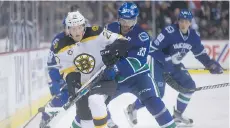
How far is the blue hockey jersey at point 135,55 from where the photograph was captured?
11.4 feet

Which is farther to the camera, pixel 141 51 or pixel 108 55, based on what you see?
pixel 141 51

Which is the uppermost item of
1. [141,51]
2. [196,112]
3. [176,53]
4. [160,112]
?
[141,51]

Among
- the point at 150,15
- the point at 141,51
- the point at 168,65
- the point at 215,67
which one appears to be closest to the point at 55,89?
the point at 168,65

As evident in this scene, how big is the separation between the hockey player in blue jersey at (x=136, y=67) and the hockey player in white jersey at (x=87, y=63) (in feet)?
1.11

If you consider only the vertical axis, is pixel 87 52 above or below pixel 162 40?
above

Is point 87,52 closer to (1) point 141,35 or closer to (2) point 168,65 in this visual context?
(1) point 141,35

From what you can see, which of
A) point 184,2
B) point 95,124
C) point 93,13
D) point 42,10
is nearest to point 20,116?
point 95,124

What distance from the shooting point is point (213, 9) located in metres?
9.77

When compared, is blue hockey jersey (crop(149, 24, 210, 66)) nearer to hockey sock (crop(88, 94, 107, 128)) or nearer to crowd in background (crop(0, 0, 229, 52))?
hockey sock (crop(88, 94, 107, 128))

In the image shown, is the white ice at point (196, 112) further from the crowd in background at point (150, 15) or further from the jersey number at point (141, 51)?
the crowd in background at point (150, 15)

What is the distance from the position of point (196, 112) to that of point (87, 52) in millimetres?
2437

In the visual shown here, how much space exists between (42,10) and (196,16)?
3.13m

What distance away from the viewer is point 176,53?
14.5 ft

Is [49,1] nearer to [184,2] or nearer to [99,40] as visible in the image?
[184,2]
